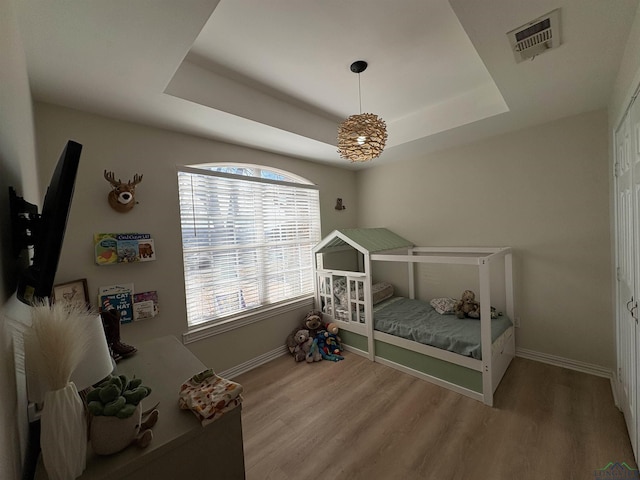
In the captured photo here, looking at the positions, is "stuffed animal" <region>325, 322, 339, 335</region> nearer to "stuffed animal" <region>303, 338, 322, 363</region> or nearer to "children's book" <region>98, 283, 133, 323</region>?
"stuffed animal" <region>303, 338, 322, 363</region>

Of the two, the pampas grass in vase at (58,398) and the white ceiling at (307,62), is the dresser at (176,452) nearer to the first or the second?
the pampas grass in vase at (58,398)

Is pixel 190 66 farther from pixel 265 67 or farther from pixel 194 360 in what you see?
pixel 194 360

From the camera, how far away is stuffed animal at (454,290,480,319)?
2717mm

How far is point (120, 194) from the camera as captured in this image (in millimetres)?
1941

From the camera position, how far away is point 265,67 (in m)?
1.90

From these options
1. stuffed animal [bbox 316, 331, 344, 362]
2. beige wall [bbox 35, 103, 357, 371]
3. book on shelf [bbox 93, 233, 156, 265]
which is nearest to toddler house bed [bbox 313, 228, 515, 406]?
stuffed animal [bbox 316, 331, 344, 362]

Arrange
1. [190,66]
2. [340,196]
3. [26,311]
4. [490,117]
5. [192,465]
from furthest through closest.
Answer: [340,196] < [490,117] < [190,66] < [26,311] < [192,465]

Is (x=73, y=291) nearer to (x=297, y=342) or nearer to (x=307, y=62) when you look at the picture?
(x=297, y=342)

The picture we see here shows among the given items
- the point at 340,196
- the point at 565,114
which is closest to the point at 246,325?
the point at 340,196

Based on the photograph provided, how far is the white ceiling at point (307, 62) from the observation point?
1.20 m

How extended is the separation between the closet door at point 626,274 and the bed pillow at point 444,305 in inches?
48.1

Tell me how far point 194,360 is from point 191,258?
1315mm

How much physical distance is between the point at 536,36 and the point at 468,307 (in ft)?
7.50

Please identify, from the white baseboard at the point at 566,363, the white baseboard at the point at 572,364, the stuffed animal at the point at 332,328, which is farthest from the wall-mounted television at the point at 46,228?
the white baseboard at the point at 566,363
